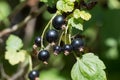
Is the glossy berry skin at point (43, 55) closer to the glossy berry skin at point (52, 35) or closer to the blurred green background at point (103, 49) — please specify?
the glossy berry skin at point (52, 35)

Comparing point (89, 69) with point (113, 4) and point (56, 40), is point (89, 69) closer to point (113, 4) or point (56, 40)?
point (56, 40)

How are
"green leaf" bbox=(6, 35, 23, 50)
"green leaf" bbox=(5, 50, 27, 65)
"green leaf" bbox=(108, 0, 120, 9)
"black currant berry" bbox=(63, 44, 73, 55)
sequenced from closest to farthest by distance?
"black currant berry" bbox=(63, 44, 73, 55) → "green leaf" bbox=(5, 50, 27, 65) → "green leaf" bbox=(6, 35, 23, 50) → "green leaf" bbox=(108, 0, 120, 9)

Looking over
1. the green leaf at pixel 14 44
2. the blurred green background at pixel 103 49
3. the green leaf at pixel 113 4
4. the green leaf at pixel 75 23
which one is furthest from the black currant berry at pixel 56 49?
the green leaf at pixel 113 4

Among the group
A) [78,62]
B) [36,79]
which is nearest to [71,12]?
[78,62]

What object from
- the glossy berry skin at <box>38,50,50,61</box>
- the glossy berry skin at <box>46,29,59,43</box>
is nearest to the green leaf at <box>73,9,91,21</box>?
the glossy berry skin at <box>46,29,59,43</box>

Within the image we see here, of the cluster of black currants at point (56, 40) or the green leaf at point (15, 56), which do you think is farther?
the green leaf at point (15, 56)

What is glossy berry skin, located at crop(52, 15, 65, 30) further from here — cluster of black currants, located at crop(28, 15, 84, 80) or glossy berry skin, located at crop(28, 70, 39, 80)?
glossy berry skin, located at crop(28, 70, 39, 80)
